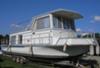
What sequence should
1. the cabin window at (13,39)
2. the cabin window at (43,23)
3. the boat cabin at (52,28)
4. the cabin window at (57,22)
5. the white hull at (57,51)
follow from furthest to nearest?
1. the cabin window at (13,39)
2. the cabin window at (43,23)
3. the cabin window at (57,22)
4. the boat cabin at (52,28)
5. the white hull at (57,51)

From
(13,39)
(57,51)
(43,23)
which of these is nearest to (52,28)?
(43,23)

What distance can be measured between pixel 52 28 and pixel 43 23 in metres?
1.26

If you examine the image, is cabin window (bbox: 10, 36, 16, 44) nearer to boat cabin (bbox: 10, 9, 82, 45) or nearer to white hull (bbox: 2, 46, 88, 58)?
boat cabin (bbox: 10, 9, 82, 45)

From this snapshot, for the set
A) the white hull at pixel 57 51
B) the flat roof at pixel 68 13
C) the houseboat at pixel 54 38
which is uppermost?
the flat roof at pixel 68 13

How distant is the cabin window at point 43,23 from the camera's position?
14984 mm

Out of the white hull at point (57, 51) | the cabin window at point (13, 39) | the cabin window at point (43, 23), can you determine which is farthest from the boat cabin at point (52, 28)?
the cabin window at point (13, 39)

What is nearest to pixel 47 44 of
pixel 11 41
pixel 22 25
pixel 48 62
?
pixel 48 62

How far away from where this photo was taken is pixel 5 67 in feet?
45.9

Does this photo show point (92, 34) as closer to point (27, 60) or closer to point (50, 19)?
point (50, 19)

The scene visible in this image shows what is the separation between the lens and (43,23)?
609 inches

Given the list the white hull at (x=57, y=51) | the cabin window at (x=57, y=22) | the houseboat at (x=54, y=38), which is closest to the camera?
the houseboat at (x=54, y=38)

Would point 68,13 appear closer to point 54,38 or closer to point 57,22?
point 57,22

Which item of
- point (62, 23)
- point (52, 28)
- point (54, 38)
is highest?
point (62, 23)

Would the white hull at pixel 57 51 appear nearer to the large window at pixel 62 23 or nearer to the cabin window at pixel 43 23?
the cabin window at pixel 43 23
